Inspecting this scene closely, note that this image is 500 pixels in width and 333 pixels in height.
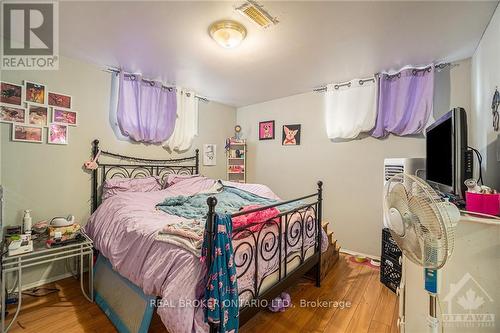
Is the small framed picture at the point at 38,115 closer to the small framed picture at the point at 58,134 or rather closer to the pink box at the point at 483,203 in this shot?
the small framed picture at the point at 58,134

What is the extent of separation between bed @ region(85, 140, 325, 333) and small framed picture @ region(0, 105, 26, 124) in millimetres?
632

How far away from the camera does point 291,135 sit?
3617 millimetres

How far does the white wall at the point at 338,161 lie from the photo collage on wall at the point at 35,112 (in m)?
2.75

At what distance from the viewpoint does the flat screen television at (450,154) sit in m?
1.22

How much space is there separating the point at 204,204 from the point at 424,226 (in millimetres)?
1940

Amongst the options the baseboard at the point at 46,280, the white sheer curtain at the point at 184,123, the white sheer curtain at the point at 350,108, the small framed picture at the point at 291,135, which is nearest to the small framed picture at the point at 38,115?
the white sheer curtain at the point at 184,123

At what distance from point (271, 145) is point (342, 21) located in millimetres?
2322

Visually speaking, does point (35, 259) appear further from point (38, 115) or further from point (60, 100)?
point (60, 100)

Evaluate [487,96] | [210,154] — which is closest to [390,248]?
[487,96]

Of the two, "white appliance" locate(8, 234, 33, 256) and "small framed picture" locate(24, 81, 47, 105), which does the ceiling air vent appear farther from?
"white appliance" locate(8, 234, 33, 256)

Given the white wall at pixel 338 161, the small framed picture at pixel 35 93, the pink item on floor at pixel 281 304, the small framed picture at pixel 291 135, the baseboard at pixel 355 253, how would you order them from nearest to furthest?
the pink item on floor at pixel 281 304 < the small framed picture at pixel 35 93 < the white wall at pixel 338 161 < the baseboard at pixel 355 253 < the small framed picture at pixel 291 135

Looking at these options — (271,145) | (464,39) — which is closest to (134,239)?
(271,145)

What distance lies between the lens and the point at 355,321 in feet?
5.78

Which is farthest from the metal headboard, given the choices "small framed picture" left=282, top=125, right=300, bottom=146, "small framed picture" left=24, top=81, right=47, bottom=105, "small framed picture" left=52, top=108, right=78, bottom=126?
"small framed picture" left=282, top=125, right=300, bottom=146
